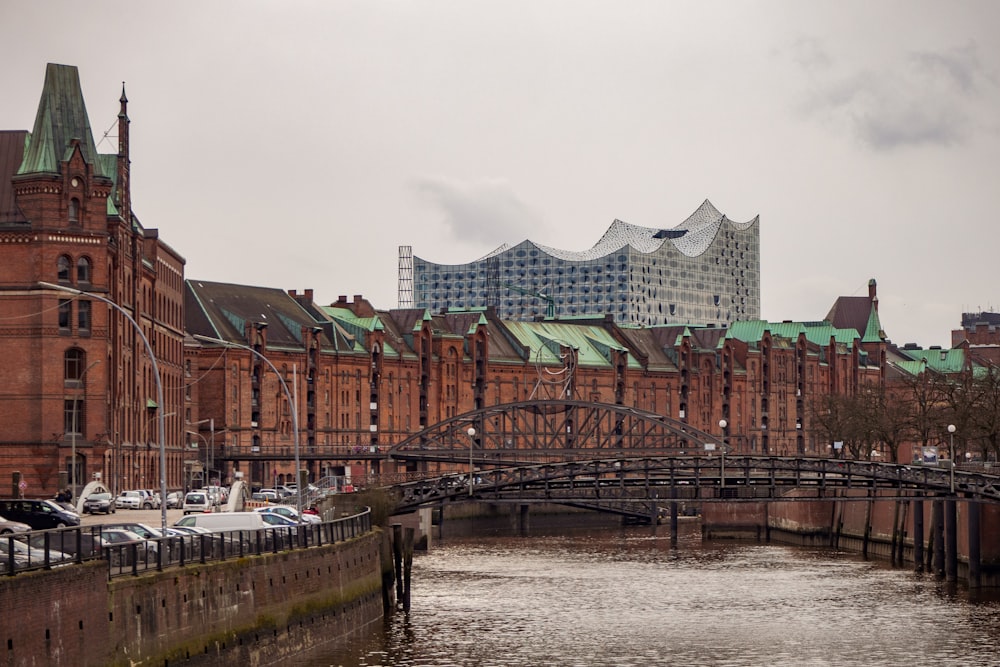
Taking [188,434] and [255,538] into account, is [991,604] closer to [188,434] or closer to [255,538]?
[255,538]

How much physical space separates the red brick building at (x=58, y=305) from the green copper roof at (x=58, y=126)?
6 cm

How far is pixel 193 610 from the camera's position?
161 ft

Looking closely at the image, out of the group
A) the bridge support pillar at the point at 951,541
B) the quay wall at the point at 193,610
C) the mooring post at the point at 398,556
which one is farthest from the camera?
the bridge support pillar at the point at 951,541

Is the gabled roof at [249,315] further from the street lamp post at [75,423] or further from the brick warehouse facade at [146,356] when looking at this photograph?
the street lamp post at [75,423]

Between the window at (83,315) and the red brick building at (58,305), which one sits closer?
the red brick building at (58,305)

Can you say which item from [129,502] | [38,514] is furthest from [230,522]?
[129,502]

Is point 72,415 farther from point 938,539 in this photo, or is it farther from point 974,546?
point 974,546

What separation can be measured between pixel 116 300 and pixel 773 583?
47.5 metres

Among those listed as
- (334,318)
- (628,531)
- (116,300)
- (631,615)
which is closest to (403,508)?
(631,615)

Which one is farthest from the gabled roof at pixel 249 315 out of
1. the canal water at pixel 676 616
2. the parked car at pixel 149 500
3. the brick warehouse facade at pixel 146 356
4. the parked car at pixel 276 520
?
the parked car at pixel 276 520

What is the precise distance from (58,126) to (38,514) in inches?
1789

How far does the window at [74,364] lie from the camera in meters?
117

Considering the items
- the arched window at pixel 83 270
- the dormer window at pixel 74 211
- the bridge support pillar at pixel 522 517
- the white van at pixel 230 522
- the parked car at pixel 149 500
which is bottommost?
the bridge support pillar at pixel 522 517

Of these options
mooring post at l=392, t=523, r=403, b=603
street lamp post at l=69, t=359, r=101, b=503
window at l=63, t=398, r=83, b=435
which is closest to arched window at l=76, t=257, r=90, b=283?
street lamp post at l=69, t=359, r=101, b=503
